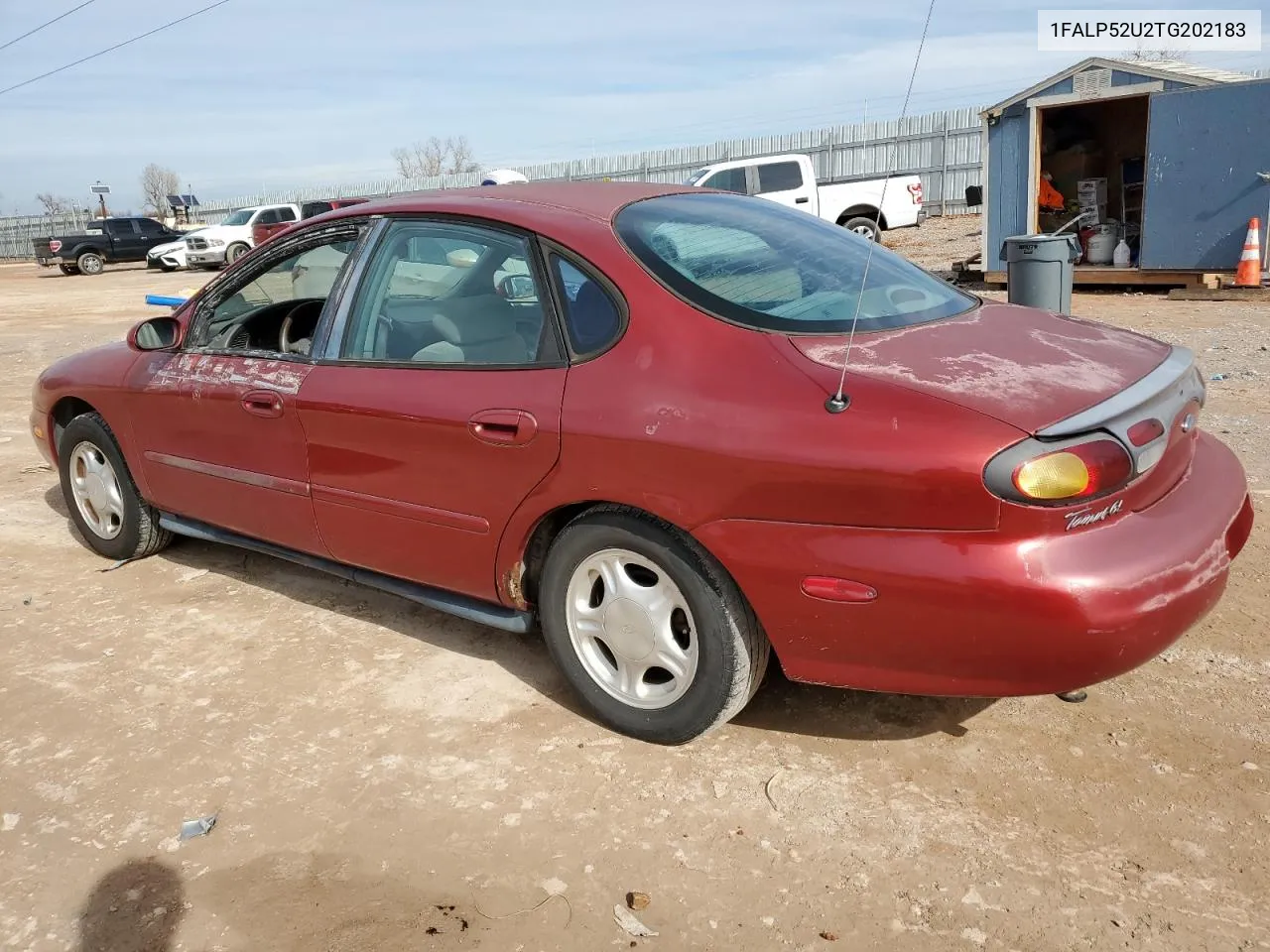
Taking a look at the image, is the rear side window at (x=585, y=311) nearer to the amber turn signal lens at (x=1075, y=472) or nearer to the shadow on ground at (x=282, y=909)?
the amber turn signal lens at (x=1075, y=472)

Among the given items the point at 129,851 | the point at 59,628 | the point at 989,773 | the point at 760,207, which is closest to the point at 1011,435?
the point at 989,773

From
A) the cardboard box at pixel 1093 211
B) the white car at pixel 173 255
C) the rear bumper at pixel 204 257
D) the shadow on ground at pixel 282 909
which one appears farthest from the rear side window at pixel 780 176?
the white car at pixel 173 255

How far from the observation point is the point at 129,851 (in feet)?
8.50

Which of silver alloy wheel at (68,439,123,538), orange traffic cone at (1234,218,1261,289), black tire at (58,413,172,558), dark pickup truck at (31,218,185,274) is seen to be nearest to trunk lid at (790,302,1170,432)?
black tire at (58,413,172,558)

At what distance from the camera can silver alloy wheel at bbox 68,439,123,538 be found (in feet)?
14.9

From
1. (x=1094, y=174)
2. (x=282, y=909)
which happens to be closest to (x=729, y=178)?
(x=1094, y=174)

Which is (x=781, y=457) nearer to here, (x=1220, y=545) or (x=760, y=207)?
(x=1220, y=545)

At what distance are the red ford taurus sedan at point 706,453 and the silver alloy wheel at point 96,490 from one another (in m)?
0.87

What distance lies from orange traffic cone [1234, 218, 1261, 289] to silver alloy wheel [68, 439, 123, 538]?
38.0ft

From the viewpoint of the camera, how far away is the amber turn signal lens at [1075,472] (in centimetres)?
222

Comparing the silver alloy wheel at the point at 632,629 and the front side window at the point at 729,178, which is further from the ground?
the front side window at the point at 729,178

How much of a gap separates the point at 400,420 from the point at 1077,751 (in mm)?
2209

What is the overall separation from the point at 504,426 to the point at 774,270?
93cm

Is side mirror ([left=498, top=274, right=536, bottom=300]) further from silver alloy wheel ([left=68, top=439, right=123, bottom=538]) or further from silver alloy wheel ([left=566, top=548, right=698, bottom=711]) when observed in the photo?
silver alloy wheel ([left=68, top=439, right=123, bottom=538])
